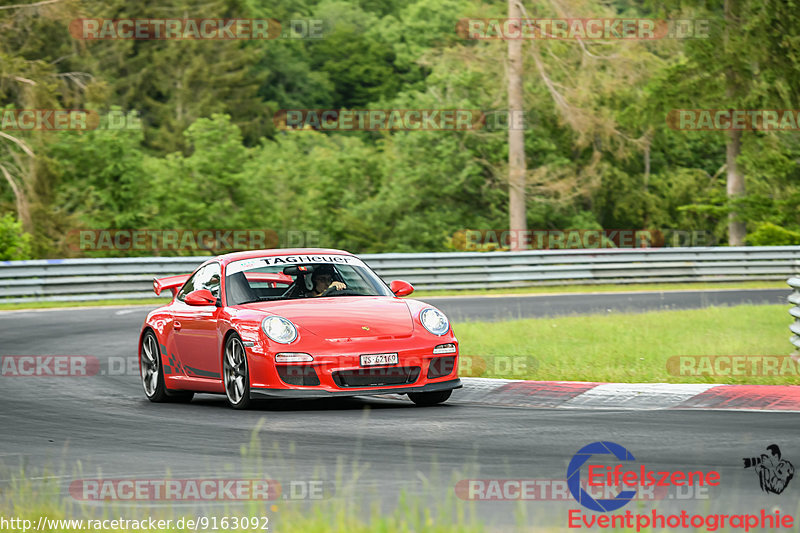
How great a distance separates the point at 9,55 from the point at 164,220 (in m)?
7.78

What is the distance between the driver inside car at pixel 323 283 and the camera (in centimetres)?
1173

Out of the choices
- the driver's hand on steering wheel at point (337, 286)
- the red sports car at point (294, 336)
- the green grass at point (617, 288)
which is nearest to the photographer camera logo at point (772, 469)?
the red sports car at point (294, 336)

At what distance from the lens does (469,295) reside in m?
29.2

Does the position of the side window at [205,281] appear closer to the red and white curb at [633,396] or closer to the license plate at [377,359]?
the license plate at [377,359]

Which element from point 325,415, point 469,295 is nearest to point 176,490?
point 325,415

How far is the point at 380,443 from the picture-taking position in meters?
8.42

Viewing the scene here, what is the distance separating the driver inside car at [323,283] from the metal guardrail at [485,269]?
52.3ft

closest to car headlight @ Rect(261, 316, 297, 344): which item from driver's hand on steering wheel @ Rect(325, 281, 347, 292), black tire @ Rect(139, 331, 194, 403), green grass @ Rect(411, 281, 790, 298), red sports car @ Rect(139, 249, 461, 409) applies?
red sports car @ Rect(139, 249, 461, 409)

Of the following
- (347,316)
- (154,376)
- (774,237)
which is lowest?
(774,237)

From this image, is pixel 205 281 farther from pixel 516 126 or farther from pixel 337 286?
pixel 516 126

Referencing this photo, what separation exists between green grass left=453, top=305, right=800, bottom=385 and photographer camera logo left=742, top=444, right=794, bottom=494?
413cm

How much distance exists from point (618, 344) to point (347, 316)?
5279mm

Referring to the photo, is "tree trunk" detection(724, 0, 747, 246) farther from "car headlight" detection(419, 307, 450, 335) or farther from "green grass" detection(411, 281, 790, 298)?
"car headlight" detection(419, 307, 450, 335)

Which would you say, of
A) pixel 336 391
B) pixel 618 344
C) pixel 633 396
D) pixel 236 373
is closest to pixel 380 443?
pixel 336 391
